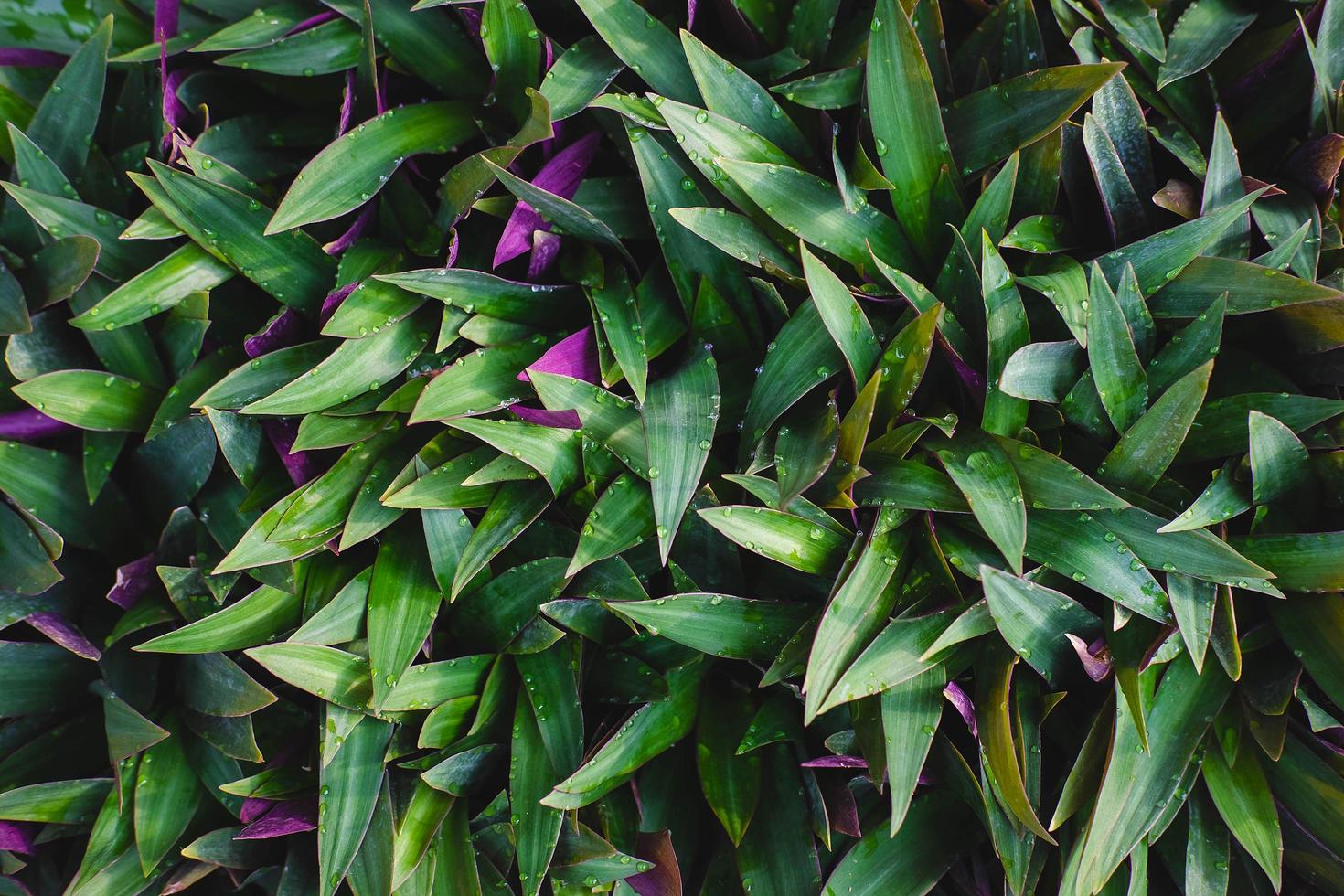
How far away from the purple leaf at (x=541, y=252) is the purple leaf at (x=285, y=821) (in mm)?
693

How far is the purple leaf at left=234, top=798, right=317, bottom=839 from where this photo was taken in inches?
43.1

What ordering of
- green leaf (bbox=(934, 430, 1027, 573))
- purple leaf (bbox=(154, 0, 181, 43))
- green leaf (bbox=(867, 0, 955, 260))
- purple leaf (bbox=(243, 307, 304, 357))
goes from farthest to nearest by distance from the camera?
1. purple leaf (bbox=(154, 0, 181, 43))
2. purple leaf (bbox=(243, 307, 304, 357))
3. green leaf (bbox=(867, 0, 955, 260))
4. green leaf (bbox=(934, 430, 1027, 573))

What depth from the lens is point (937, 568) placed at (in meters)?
1.04

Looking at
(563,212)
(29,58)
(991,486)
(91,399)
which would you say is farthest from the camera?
(29,58)

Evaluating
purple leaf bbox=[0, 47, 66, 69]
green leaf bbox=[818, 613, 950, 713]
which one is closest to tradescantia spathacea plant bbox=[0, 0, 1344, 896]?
green leaf bbox=[818, 613, 950, 713]

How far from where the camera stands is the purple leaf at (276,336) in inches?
44.9

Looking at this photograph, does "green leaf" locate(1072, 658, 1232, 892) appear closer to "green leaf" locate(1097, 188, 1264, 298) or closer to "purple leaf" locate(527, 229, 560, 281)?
"green leaf" locate(1097, 188, 1264, 298)

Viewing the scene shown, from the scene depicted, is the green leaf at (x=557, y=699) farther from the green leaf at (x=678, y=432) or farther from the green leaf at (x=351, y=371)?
the green leaf at (x=351, y=371)

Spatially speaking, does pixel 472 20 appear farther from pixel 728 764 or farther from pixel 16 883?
pixel 16 883

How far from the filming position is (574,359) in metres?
1.11

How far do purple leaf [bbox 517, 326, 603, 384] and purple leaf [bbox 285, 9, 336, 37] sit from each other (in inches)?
21.8

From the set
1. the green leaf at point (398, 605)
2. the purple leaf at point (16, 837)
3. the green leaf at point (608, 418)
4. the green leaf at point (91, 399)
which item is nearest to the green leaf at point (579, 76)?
the green leaf at point (608, 418)

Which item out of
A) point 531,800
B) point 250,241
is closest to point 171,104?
point 250,241

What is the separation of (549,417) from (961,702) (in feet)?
1.81
